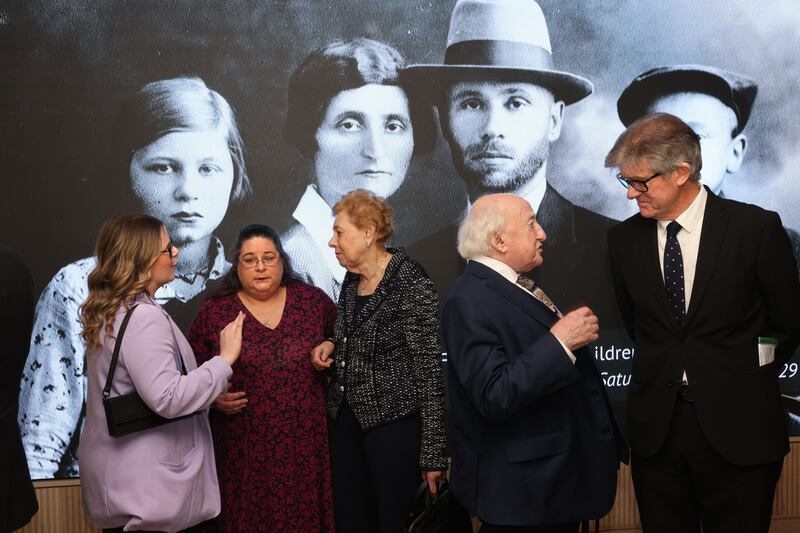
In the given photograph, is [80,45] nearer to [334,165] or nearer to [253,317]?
[334,165]

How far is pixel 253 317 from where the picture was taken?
316 cm

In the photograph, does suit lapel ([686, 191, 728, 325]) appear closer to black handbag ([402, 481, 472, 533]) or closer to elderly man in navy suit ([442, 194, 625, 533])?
elderly man in navy suit ([442, 194, 625, 533])

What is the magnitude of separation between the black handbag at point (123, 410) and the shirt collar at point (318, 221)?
1.70 metres

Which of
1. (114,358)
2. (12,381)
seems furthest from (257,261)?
(12,381)

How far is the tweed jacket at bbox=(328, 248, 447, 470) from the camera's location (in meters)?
2.93

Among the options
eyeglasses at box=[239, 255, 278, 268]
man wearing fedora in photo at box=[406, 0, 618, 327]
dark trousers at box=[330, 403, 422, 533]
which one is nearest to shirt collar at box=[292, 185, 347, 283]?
Answer: man wearing fedora in photo at box=[406, 0, 618, 327]

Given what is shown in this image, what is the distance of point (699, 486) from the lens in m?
2.61

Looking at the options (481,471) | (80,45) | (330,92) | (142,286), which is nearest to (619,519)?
(481,471)

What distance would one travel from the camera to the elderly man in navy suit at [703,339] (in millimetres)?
2523

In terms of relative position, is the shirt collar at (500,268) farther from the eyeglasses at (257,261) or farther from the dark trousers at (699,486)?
the eyeglasses at (257,261)

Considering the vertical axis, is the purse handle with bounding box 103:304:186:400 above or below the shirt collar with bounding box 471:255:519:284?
below

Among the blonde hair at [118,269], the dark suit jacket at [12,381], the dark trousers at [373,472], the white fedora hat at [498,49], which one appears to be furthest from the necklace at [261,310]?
the white fedora hat at [498,49]

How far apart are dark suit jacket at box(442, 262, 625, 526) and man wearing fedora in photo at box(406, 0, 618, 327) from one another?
1717 millimetres

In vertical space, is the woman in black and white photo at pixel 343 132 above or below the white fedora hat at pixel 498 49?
below
